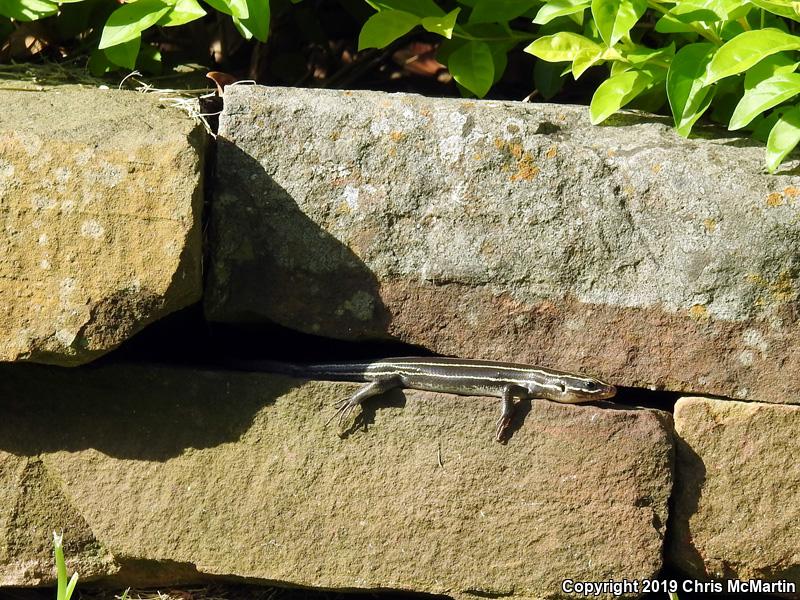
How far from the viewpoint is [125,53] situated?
3584mm

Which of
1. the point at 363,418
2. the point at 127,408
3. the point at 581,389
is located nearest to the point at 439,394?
the point at 363,418

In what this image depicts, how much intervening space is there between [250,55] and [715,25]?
90.7 inches

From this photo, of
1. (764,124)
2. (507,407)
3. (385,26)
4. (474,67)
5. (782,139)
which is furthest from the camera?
(474,67)

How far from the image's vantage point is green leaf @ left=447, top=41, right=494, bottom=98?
3.71m

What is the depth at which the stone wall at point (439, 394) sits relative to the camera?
3252mm

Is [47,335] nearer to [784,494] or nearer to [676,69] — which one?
[676,69]

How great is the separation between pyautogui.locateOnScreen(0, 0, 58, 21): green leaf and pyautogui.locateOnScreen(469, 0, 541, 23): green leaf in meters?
1.52

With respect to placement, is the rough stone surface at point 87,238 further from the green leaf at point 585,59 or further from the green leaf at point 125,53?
the green leaf at point 585,59

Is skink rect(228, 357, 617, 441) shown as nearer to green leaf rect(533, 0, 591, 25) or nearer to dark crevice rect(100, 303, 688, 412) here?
dark crevice rect(100, 303, 688, 412)

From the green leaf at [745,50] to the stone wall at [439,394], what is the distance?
38 cm

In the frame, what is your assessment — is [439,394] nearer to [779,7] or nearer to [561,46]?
[561,46]

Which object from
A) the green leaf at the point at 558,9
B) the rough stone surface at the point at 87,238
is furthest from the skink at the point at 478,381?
the green leaf at the point at 558,9

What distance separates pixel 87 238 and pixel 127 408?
64cm

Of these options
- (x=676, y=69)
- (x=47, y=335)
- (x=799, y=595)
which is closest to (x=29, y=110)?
(x=47, y=335)
